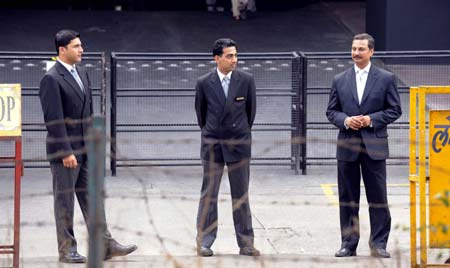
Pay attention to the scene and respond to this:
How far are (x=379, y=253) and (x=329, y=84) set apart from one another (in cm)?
548

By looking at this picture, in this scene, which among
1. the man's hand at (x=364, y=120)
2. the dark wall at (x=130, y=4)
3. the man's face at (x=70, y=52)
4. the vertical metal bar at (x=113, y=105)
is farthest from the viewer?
the dark wall at (x=130, y=4)

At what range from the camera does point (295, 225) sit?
1152 cm

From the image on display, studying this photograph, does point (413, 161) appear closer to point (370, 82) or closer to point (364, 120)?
point (364, 120)

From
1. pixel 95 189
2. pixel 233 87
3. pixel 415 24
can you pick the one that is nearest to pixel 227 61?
pixel 233 87

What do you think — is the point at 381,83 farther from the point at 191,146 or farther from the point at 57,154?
the point at 191,146

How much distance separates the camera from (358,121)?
32.0ft

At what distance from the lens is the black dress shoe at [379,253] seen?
31.7 ft

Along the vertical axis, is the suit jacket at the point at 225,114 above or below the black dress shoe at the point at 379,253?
above

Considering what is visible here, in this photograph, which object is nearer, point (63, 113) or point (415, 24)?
point (63, 113)

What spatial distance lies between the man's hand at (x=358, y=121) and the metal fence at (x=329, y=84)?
4.36 metres

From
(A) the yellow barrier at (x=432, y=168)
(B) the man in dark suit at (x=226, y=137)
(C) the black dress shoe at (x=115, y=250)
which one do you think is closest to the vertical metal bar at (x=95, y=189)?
(A) the yellow barrier at (x=432, y=168)

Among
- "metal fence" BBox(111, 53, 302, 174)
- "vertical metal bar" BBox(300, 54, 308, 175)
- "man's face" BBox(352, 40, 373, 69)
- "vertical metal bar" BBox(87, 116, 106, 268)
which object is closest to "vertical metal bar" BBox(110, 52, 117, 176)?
"metal fence" BBox(111, 53, 302, 174)

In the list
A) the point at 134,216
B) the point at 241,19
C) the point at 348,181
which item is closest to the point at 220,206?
the point at 134,216

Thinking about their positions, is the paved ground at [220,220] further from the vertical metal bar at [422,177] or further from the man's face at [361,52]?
the man's face at [361,52]
